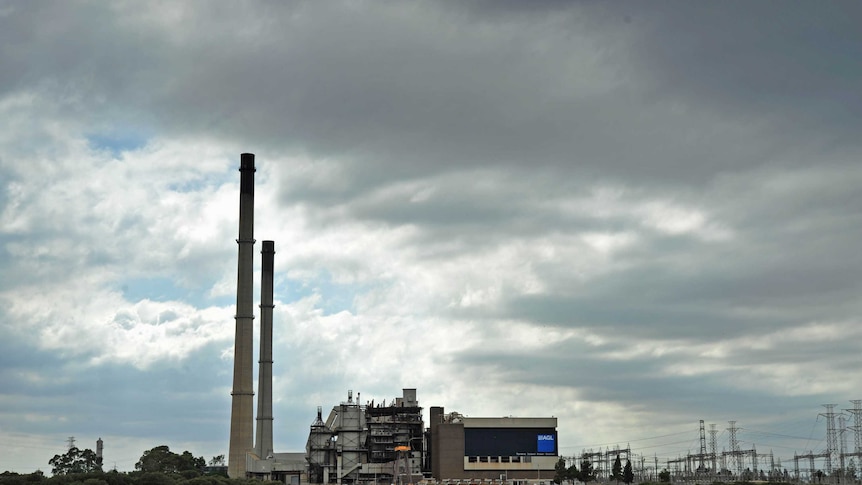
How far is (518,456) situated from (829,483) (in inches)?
2821

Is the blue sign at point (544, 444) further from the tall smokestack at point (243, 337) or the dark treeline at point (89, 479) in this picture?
the dark treeline at point (89, 479)

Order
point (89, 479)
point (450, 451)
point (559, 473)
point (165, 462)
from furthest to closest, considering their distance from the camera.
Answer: point (165, 462)
point (559, 473)
point (450, 451)
point (89, 479)

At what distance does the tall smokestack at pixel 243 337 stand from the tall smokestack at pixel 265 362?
7.37m

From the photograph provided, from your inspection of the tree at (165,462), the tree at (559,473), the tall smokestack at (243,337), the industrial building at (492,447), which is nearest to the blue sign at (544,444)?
the industrial building at (492,447)

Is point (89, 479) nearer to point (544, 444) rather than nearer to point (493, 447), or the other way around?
point (493, 447)

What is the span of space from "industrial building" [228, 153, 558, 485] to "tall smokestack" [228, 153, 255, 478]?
172 mm

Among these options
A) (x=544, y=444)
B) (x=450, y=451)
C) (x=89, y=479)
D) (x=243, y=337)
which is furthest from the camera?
(x=544, y=444)

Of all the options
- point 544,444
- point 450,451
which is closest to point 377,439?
point 450,451

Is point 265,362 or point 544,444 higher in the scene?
point 265,362

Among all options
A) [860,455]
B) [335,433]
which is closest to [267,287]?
[335,433]

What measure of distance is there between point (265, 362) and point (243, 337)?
10.7m

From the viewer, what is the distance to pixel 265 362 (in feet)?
562

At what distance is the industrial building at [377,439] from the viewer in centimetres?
16575

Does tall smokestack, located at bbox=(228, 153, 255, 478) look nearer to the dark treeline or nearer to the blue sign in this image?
the dark treeline
